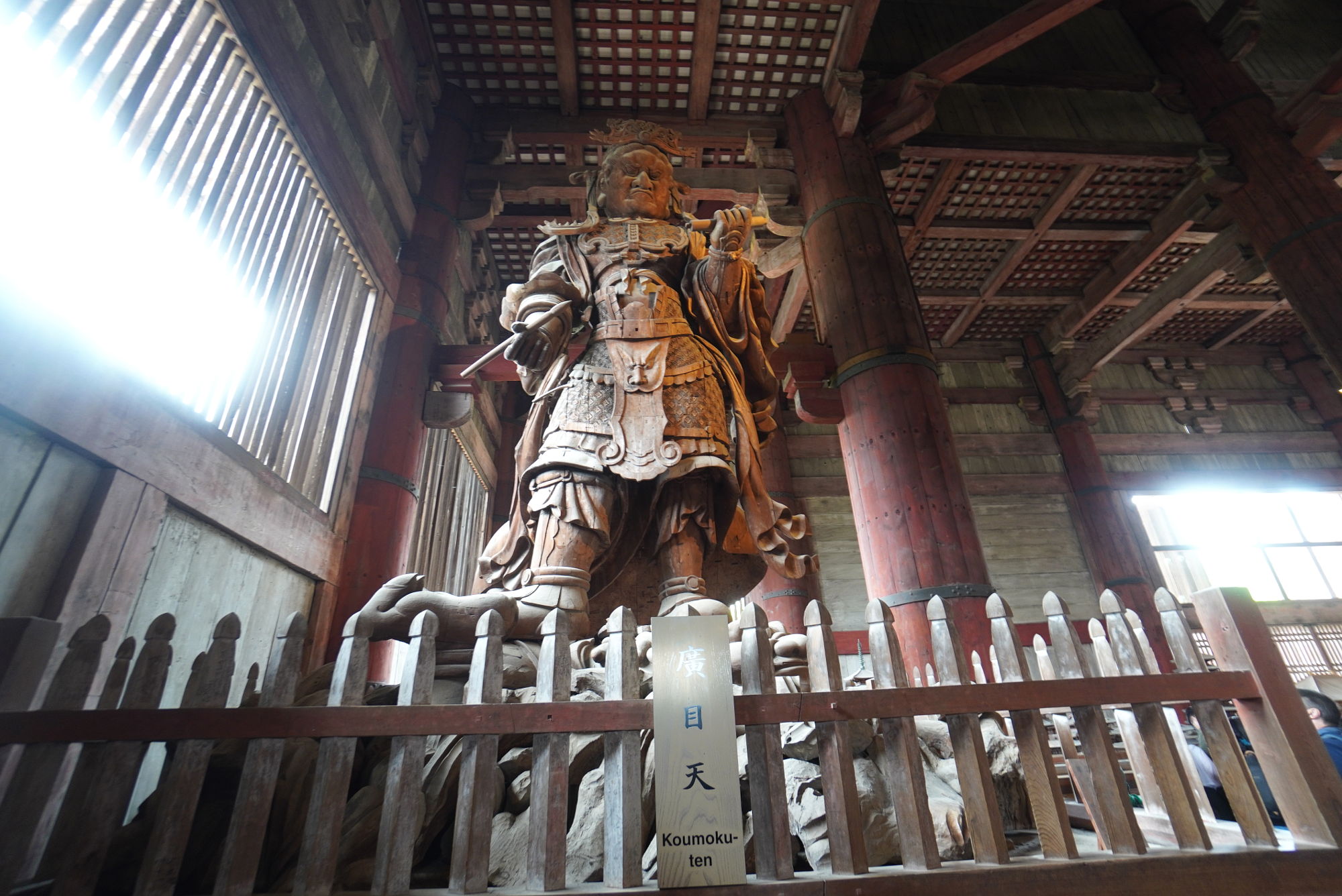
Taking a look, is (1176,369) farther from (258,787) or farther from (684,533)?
(258,787)

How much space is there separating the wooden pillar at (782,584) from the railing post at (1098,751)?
3.80m

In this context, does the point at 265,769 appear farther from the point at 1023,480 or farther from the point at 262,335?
the point at 1023,480

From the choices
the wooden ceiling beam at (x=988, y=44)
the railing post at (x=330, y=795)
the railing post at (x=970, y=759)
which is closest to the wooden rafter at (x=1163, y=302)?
the wooden ceiling beam at (x=988, y=44)

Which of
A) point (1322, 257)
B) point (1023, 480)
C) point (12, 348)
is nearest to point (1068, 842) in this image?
point (12, 348)

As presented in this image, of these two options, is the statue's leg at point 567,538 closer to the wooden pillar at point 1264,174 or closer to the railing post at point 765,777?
the railing post at point 765,777

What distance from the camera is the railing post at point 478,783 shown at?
3.67 ft

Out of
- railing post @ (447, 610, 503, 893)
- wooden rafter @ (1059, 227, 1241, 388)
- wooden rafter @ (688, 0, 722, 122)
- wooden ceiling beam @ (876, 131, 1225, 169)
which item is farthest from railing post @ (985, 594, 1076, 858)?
wooden rafter @ (1059, 227, 1241, 388)

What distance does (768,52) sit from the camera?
506 centimetres

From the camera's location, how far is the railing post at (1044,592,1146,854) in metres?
1.22

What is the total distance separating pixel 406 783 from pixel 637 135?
110 inches

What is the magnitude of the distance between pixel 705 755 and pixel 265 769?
77 centimetres

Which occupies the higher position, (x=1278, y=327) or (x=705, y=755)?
(x=1278, y=327)

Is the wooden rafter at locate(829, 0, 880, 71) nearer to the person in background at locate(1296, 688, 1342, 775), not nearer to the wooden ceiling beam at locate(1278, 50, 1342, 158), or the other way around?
the wooden ceiling beam at locate(1278, 50, 1342, 158)

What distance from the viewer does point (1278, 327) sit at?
375 inches
